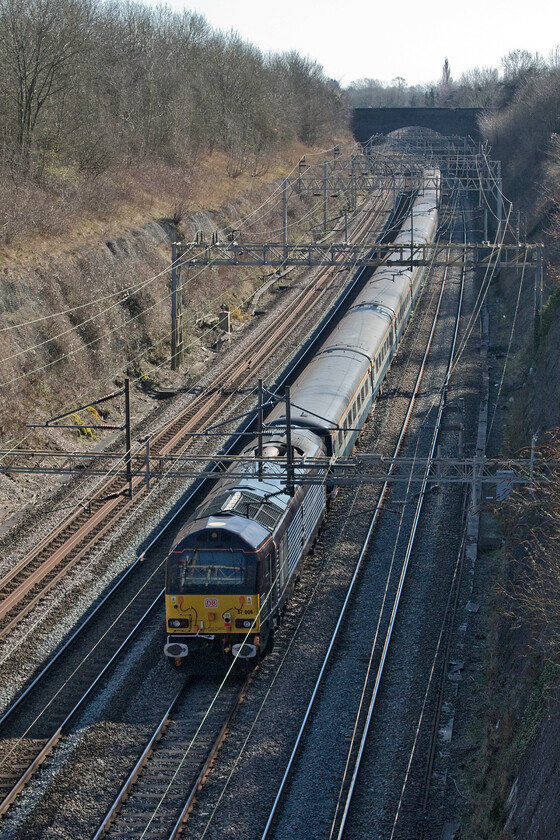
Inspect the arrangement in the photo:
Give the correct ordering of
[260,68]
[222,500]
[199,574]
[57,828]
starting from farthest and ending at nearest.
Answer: [260,68]
[222,500]
[199,574]
[57,828]

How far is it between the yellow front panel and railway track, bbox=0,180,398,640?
208cm

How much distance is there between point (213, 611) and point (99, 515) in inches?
278

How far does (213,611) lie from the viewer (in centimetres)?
1428

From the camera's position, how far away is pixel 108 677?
48.8ft

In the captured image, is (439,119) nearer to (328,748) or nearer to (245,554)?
(245,554)

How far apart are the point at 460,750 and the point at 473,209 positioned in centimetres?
5789

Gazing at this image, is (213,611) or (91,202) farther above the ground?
(91,202)

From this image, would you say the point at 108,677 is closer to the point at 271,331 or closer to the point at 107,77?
the point at 271,331

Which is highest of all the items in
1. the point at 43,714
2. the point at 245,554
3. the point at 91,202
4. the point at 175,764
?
the point at 91,202

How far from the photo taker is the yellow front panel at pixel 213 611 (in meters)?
14.2

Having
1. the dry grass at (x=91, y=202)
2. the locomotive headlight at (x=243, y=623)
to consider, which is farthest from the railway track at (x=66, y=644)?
the dry grass at (x=91, y=202)

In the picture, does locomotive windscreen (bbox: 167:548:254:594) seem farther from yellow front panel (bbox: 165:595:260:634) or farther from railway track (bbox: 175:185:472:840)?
railway track (bbox: 175:185:472:840)

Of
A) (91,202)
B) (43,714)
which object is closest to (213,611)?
(43,714)

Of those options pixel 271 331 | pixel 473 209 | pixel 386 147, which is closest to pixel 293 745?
pixel 271 331
